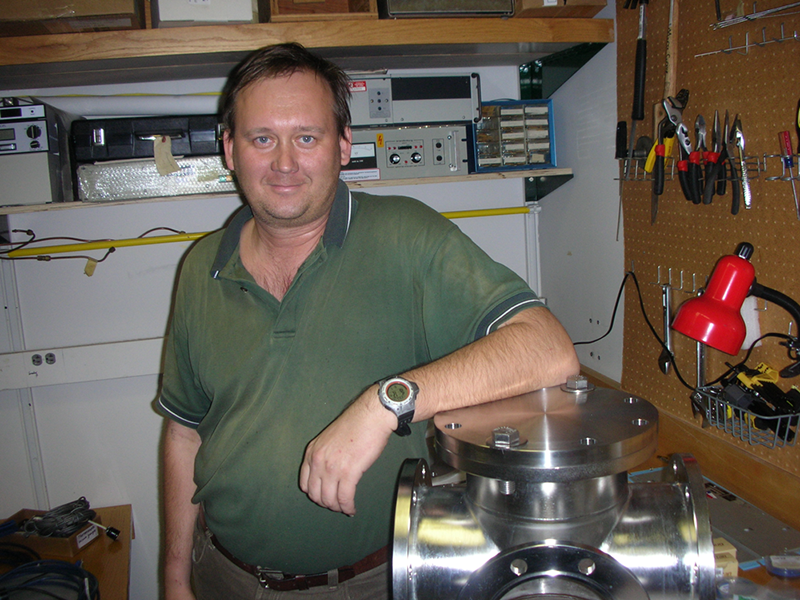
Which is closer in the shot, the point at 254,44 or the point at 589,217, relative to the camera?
the point at 254,44

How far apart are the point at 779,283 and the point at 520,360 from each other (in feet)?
2.67

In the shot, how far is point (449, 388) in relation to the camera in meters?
0.80

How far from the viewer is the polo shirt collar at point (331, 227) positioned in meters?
1.15

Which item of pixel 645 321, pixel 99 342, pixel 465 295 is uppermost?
pixel 465 295

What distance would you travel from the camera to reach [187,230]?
2.31 meters

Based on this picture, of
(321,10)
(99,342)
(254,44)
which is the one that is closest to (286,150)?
(254,44)

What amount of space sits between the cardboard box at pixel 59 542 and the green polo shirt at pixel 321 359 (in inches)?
40.8

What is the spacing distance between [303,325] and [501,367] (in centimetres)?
44

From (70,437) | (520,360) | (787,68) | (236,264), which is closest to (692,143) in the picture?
(787,68)

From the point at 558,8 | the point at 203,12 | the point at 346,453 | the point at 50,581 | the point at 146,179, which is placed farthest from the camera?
the point at 146,179

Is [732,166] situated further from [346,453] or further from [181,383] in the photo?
[181,383]

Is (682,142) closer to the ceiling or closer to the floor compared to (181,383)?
closer to the ceiling

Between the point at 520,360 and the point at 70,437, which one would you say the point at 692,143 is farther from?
the point at 70,437

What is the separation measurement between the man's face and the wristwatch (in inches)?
20.6
